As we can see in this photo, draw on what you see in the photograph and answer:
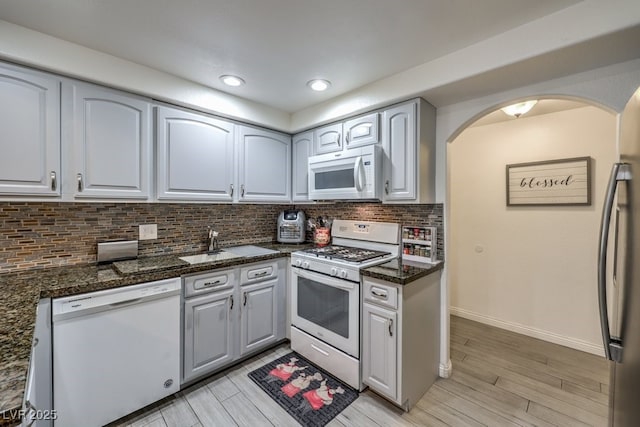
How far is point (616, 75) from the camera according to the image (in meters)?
1.56

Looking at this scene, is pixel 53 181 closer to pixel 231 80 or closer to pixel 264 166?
pixel 231 80

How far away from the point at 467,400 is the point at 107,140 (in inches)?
124

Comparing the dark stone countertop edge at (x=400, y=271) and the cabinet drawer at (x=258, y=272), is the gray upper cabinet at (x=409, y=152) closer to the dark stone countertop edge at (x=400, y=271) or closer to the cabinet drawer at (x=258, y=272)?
the dark stone countertop edge at (x=400, y=271)

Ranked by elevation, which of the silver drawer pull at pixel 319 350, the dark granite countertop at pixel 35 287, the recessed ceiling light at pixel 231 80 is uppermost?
the recessed ceiling light at pixel 231 80

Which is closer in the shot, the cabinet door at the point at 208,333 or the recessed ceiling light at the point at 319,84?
the cabinet door at the point at 208,333

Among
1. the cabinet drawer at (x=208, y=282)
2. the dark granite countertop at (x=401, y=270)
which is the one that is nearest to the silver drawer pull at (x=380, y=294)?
the dark granite countertop at (x=401, y=270)

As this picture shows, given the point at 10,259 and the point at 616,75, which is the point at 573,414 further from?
the point at 10,259

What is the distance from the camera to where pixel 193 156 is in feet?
7.59

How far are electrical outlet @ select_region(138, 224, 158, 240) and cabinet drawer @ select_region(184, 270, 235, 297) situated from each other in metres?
0.68

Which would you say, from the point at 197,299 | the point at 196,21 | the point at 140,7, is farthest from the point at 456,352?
the point at 140,7

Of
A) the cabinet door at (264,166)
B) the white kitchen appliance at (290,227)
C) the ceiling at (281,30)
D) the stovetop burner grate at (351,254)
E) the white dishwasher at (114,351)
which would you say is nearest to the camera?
the ceiling at (281,30)

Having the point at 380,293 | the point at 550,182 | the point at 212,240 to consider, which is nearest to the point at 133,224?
the point at 212,240

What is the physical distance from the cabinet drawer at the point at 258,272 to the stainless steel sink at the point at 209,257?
6.3 inches

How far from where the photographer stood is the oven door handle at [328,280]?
2.05 meters
